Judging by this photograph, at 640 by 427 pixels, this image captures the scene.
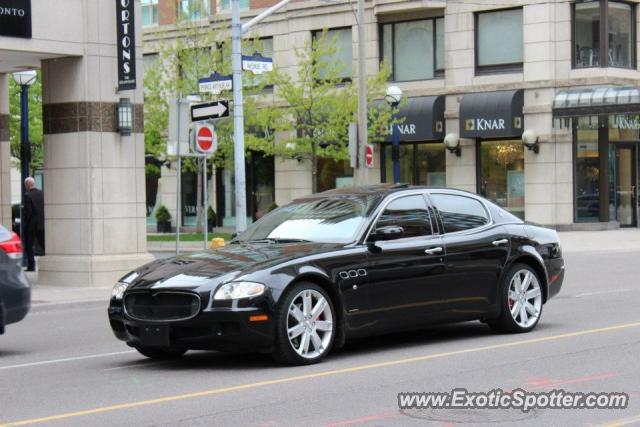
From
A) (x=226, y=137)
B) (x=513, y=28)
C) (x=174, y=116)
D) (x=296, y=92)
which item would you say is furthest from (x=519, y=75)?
(x=174, y=116)

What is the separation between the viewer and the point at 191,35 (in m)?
38.4

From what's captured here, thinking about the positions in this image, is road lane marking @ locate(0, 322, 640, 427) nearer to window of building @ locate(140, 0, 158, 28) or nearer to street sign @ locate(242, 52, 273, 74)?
street sign @ locate(242, 52, 273, 74)

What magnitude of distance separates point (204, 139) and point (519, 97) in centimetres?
1921

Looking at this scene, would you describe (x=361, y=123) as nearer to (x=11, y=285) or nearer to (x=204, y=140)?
(x=204, y=140)

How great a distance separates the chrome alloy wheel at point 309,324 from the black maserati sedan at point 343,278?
1 cm

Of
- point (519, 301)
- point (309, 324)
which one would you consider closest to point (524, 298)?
point (519, 301)

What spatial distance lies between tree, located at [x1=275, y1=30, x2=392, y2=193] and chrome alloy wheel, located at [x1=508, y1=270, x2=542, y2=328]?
81.0 ft

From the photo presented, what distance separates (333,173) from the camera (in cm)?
4156

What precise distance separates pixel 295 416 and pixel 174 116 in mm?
11969

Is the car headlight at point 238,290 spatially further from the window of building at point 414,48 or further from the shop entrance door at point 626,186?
the window of building at point 414,48

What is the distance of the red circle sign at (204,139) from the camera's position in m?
19.2

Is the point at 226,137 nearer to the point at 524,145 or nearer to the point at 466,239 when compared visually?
the point at 524,145

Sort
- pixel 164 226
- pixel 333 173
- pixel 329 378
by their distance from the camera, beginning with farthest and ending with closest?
1. pixel 164 226
2. pixel 333 173
3. pixel 329 378

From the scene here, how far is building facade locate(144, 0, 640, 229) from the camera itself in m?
35.8
